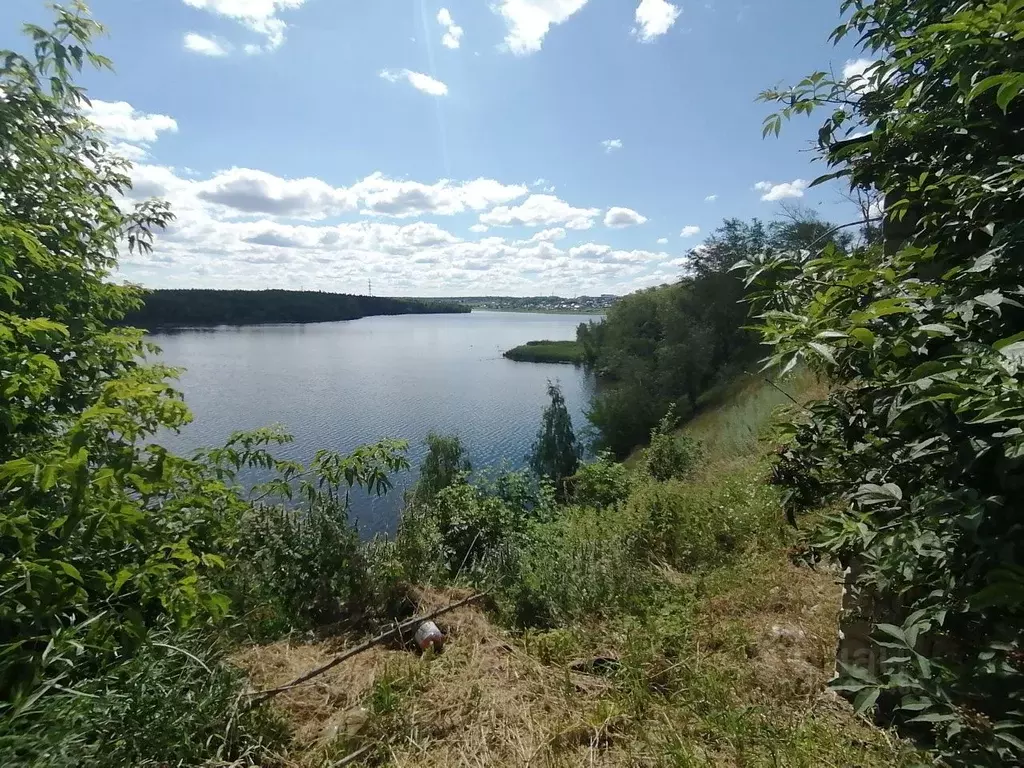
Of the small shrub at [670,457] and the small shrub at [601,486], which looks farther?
the small shrub at [670,457]

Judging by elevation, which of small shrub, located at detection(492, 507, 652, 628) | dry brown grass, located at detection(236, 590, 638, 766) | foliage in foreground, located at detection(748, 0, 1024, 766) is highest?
foliage in foreground, located at detection(748, 0, 1024, 766)

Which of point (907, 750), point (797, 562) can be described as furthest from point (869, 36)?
point (907, 750)

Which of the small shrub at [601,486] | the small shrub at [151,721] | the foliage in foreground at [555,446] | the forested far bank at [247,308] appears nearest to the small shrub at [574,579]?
the small shrub at [151,721]

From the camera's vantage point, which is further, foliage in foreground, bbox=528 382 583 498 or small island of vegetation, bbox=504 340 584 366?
small island of vegetation, bbox=504 340 584 366

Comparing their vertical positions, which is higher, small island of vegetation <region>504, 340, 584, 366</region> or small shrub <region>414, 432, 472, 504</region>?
small shrub <region>414, 432, 472, 504</region>

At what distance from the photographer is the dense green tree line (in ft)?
88.4

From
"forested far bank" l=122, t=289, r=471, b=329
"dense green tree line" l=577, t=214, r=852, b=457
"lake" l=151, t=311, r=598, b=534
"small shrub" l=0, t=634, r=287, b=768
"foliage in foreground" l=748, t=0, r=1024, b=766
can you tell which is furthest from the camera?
"forested far bank" l=122, t=289, r=471, b=329

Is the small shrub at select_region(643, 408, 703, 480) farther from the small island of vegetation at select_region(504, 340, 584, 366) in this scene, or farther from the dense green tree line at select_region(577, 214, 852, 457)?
the small island of vegetation at select_region(504, 340, 584, 366)

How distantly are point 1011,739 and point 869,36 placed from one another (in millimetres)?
2255

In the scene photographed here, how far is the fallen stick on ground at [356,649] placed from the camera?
2618 millimetres

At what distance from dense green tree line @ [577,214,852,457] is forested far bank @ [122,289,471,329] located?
97.2 feet

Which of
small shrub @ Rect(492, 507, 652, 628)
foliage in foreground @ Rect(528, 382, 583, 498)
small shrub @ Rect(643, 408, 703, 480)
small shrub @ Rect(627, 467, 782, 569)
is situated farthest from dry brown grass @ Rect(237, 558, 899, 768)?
foliage in foreground @ Rect(528, 382, 583, 498)

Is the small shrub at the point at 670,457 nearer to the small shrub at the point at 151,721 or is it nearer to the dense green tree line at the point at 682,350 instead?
the small shrub at the point at 151,721

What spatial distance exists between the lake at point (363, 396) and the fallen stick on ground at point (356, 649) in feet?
12.7
